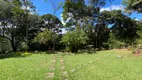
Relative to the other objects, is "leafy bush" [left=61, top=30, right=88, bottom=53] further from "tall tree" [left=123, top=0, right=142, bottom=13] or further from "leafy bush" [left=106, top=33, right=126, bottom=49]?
"tall tree" [left=123, top=0, right=142, bottom=13]

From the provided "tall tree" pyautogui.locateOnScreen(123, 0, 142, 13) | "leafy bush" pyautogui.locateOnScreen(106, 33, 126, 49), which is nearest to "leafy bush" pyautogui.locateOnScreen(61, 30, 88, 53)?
"leafy bush" pyautogui.locateOnScreen(106, 33, 126, 49)

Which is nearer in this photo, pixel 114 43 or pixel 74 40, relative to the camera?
pixel 74 40

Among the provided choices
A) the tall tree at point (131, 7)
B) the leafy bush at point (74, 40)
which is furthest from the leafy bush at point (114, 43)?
the leafy bush at point (74, 40)

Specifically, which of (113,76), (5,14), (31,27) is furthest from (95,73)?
(31,27)

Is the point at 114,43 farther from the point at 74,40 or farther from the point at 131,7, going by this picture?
the point at 74,40

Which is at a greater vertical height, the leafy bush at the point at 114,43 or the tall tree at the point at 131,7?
the tall tree at the point at 131,7

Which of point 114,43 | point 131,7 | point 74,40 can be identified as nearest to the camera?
point 74,40

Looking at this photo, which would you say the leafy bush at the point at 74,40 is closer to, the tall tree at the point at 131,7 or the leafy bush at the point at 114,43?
the leafy bush at the point at 114,43

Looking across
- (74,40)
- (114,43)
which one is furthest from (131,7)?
(74,40)

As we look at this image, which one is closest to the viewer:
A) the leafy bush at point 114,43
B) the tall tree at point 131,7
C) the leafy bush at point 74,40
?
the leafy bush at point 74,40

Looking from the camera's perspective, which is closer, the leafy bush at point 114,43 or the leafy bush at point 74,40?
the leafy bush at point 74,40

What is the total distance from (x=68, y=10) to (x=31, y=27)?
729cm

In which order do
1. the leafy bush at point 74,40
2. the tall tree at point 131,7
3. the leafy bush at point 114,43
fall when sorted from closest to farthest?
the leafy bush at point 74,40
the tall tree at point 131,7
the leafy bush at point 114,43

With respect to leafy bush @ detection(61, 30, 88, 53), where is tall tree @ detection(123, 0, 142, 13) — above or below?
above
